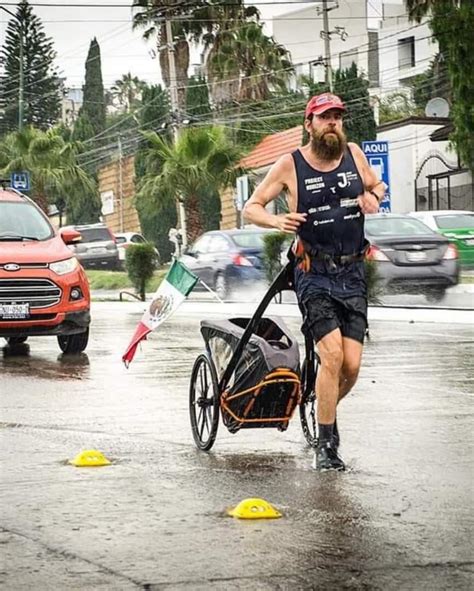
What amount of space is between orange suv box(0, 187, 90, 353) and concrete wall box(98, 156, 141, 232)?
2133 inches

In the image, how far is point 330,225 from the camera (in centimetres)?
761

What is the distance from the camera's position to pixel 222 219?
60594mm

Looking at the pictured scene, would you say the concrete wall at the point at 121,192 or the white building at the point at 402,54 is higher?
the white building at the point at 402,54

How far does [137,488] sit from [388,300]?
17.1 m

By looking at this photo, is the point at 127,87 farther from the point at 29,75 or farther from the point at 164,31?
the point at 164,31

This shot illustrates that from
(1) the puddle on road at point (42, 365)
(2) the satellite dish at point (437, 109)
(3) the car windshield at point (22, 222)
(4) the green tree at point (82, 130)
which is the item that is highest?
(4) the green tree at point (82, 130)

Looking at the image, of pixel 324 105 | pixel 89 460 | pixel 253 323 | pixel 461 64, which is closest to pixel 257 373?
pixel 253 323

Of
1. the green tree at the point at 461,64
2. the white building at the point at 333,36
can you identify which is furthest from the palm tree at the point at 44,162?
the white building at the point at 333,36

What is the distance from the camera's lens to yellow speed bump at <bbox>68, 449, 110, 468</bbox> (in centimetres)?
786

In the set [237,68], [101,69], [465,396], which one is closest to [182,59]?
[237,68]

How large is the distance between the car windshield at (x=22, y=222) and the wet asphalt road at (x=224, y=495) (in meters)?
4.04

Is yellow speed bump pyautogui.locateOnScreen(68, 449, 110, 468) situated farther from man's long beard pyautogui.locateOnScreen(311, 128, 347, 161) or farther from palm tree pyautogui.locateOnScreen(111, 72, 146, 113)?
palm tree pyautogui.locateOnScreen(111, 72, 146, 113)

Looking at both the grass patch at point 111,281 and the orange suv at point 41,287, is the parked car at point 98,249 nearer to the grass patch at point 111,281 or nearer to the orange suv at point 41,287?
the grass patch at point 111,281

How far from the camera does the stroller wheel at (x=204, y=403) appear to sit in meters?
8.23
